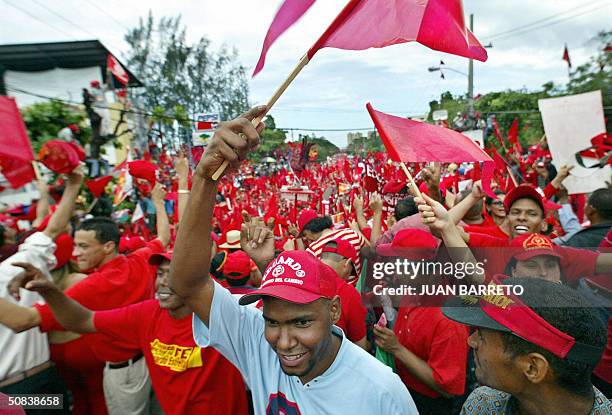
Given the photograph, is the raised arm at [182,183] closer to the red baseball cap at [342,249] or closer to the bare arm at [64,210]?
the bare arm at [64,210]

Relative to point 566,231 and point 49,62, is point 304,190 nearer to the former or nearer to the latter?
point 566,231

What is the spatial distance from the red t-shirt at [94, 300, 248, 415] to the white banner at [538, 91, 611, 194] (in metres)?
4.44

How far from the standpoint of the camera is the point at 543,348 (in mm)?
1332

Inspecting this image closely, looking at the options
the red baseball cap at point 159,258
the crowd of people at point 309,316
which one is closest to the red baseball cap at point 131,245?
the crowd of people at point 309,316

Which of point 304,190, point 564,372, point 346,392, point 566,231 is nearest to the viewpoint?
point 564,372

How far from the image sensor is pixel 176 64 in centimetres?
3164

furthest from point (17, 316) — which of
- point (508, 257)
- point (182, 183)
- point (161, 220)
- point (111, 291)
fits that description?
point (508, 257)

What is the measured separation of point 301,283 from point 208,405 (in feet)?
3.56

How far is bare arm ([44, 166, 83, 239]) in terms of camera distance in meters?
2.98

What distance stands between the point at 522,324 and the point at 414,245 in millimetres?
1367

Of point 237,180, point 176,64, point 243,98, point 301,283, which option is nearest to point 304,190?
point 301,283

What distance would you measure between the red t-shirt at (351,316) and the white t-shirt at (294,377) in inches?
34.9

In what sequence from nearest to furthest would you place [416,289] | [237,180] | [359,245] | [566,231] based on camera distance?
1. [416,289]
2. [359,245]
3. [566,231]
4. [237,180]

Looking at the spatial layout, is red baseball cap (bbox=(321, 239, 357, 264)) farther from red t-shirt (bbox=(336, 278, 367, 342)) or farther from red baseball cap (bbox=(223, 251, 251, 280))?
red baseball cap (bbox=(223, 251, 251, 280))
